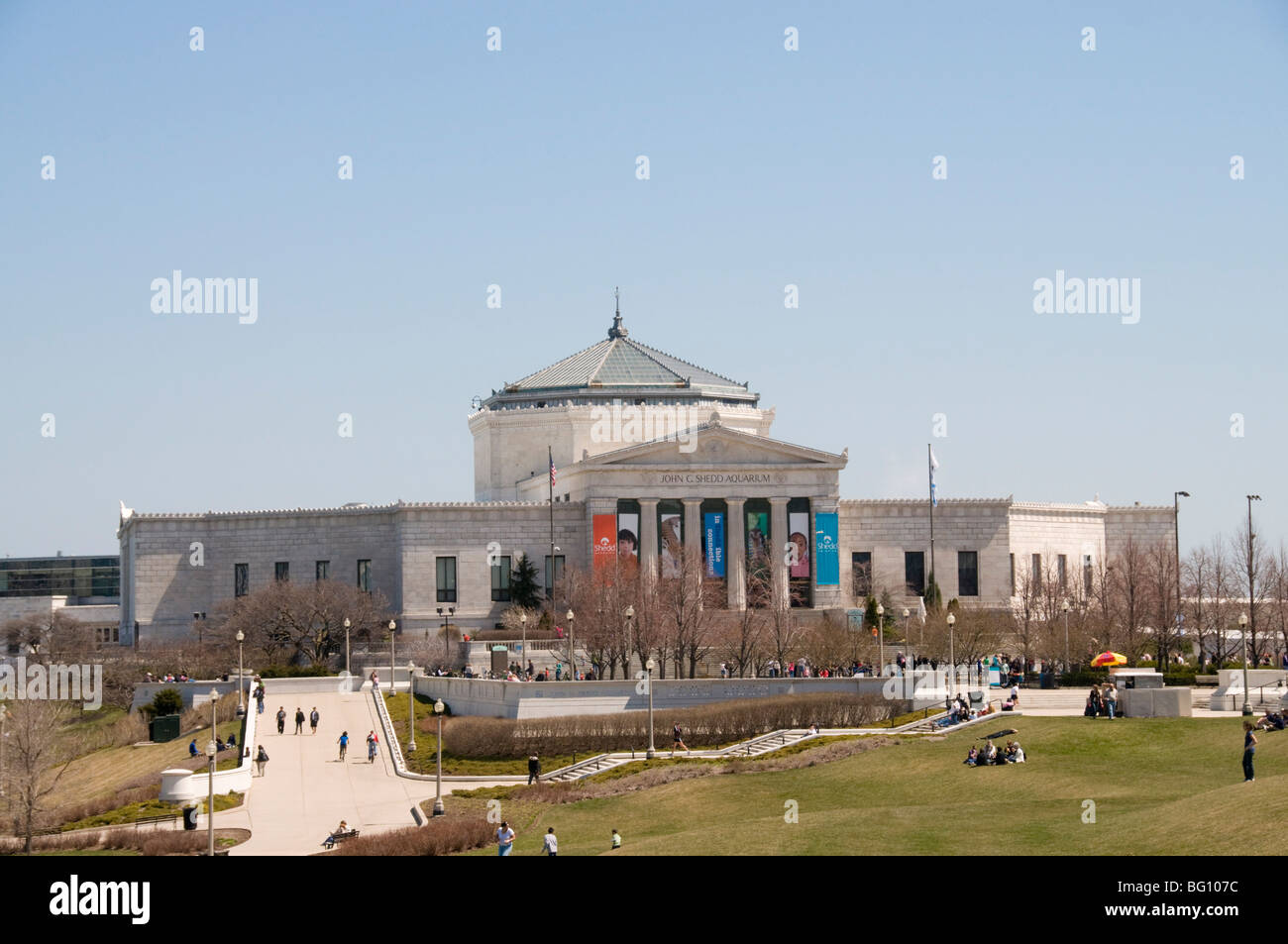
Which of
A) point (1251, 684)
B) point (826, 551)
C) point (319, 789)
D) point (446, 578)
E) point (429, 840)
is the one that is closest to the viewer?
point (429, 840)

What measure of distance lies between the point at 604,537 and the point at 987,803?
192 ft

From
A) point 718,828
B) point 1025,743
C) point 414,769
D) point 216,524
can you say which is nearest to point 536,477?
point 216,524

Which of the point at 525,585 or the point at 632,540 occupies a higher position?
the point at 632,540

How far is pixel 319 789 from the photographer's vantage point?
57.8 m

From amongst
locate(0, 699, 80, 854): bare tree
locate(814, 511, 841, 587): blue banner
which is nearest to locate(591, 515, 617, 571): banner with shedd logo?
locate(814, 511, 841, 587): blue banner

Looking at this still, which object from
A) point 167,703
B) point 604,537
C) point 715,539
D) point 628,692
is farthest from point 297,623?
point 628,692

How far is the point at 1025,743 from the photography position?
51406mm

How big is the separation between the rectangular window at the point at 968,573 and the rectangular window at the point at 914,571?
2.07m

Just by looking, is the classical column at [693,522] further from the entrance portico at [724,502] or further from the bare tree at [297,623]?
the bare tree at [297,623]

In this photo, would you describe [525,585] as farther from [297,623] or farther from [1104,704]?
[1104,704]

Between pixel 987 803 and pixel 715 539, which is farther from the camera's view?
pixel 715 539

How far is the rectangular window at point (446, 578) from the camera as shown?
10194 centimetres

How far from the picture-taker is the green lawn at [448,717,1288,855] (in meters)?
34.2

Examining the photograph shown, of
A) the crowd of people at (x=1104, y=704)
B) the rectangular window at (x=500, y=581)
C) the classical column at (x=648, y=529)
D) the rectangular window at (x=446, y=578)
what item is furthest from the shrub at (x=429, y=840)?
the rectangular window at (x=500, y=581)
